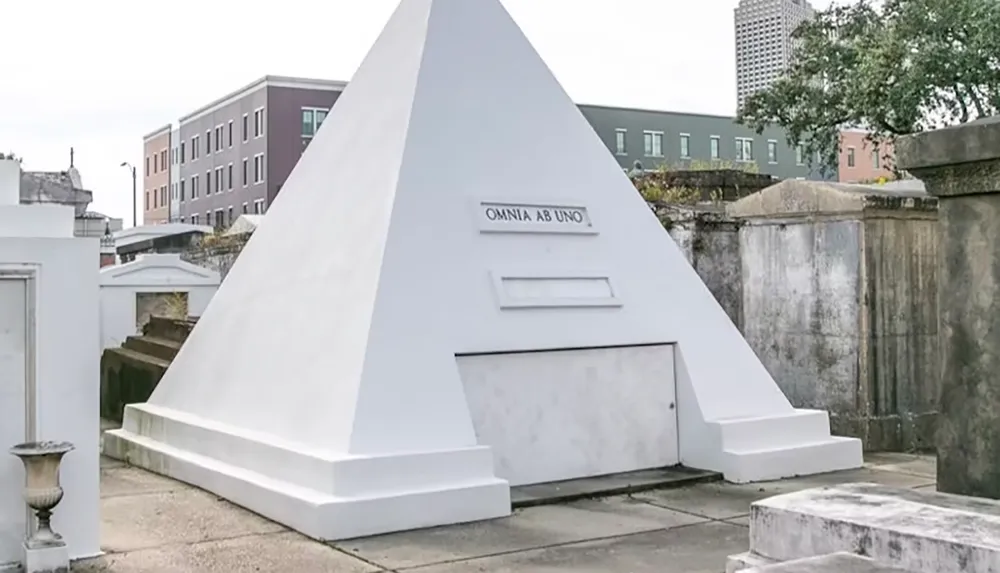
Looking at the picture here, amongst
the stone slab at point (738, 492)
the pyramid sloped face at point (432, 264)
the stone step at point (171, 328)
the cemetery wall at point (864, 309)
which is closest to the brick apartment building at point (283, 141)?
the stone step at point (171, 328)

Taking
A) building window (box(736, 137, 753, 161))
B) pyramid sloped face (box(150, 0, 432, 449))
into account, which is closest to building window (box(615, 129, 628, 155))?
building window (box(736, 137, 753, 161))

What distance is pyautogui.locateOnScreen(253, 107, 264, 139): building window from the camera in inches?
2163

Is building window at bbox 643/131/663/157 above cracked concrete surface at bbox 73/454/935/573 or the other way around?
above

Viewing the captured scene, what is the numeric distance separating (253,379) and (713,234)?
5999 millimetres

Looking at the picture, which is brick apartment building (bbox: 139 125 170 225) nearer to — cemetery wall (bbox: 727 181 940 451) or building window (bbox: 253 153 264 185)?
building window (bbox: 253 153 264 185)

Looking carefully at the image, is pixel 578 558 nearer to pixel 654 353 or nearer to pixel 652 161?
pixel 654 353

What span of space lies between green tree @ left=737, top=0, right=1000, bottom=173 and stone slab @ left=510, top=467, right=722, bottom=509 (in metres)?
12.4

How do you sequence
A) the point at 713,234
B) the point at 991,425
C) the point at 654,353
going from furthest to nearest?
the point at 713,234
the point at 654,353
the point at 991,425

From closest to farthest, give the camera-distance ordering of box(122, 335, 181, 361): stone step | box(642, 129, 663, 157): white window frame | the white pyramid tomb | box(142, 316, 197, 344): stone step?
the white pyramid tomb, box(122, 335, 181, 361): stone step, box(142, 316, 197, 344): stone step, box(642, 129, 663, 157): white window frame

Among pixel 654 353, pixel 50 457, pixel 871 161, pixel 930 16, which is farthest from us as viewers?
pixel 871 161

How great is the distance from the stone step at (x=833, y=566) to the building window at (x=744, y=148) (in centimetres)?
5768

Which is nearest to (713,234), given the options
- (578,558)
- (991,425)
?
(578,558)

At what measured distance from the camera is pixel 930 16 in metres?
22.1

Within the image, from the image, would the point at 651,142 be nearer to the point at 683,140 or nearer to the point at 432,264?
the point at 683,140
